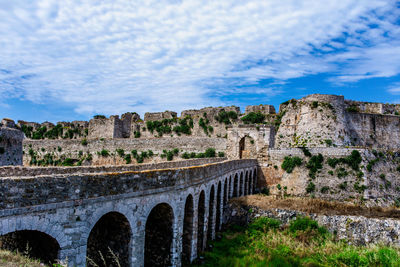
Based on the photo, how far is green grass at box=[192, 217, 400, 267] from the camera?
44.1 ft

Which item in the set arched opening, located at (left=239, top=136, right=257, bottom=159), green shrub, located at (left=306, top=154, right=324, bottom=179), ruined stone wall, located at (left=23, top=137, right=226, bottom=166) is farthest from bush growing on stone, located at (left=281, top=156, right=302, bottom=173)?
ruined stone wall, located at (left=23, top=137, right=226, bottom=166)

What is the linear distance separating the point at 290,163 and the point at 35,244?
2419 cm

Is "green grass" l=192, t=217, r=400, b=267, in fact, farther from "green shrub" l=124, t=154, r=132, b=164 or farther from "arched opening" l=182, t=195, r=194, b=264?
"green shrub" l=124, t=154, r=132, b=164

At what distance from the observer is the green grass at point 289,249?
13430 mm

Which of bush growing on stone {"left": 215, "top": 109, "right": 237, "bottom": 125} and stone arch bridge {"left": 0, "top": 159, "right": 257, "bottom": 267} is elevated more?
bush growing on stone {"left": 215, "top": 109, "right": 237, "bottom": 125}

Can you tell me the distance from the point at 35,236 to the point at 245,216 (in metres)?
13.8

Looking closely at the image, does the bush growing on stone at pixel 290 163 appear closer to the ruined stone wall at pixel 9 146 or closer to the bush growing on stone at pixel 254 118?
the bush growing on stone at pixel 254 118

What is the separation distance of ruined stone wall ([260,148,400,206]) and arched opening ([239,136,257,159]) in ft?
8.86

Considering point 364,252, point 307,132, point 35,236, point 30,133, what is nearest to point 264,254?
point 364,252

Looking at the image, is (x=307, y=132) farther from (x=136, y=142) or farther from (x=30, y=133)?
(x=30, y=133)

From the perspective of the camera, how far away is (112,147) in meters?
41.8

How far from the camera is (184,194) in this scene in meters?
11.7

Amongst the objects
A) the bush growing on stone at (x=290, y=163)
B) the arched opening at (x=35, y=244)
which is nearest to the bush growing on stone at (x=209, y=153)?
the bush growing on stone at (x=290, y=163)

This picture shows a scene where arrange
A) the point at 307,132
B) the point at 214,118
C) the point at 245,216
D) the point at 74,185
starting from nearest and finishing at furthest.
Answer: the point at 74,185 < the point at 245,216 < the point at 307,132 < the point at 214,118
